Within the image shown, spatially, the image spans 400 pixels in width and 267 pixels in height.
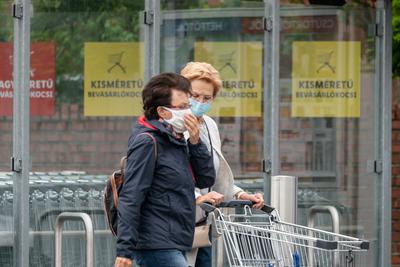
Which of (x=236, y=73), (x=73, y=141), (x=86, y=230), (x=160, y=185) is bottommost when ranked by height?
(x=86, y=230)

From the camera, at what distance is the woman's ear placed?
19.7 ft

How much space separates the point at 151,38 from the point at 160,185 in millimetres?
3526

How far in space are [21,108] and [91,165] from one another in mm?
765

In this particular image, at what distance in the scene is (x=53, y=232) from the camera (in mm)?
8930

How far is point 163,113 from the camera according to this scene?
6.02 metres

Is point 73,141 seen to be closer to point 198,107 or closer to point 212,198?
point 198,107

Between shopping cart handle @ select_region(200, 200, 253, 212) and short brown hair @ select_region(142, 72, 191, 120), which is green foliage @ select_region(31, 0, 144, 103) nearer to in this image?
short brown hair @ select_region(142, 72, 191, 120)

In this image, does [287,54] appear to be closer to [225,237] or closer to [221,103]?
[221,103]

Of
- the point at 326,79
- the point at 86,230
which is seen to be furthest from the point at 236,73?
the point at 86,230

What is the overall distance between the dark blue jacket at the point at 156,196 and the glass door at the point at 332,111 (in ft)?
12.6

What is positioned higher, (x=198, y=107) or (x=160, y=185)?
(x=198, y=107)

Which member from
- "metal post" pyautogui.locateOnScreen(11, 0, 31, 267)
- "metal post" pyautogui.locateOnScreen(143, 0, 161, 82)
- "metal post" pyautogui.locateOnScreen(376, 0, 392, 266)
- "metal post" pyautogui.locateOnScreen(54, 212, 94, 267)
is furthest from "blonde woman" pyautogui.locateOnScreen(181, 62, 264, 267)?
"metal post" pyautogui.locateOnScreen(376, 0, 392, 266)

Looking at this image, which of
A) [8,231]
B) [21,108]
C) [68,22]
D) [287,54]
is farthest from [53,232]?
[287,54]

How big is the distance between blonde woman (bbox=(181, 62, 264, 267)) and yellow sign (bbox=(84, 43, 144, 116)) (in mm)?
2657
